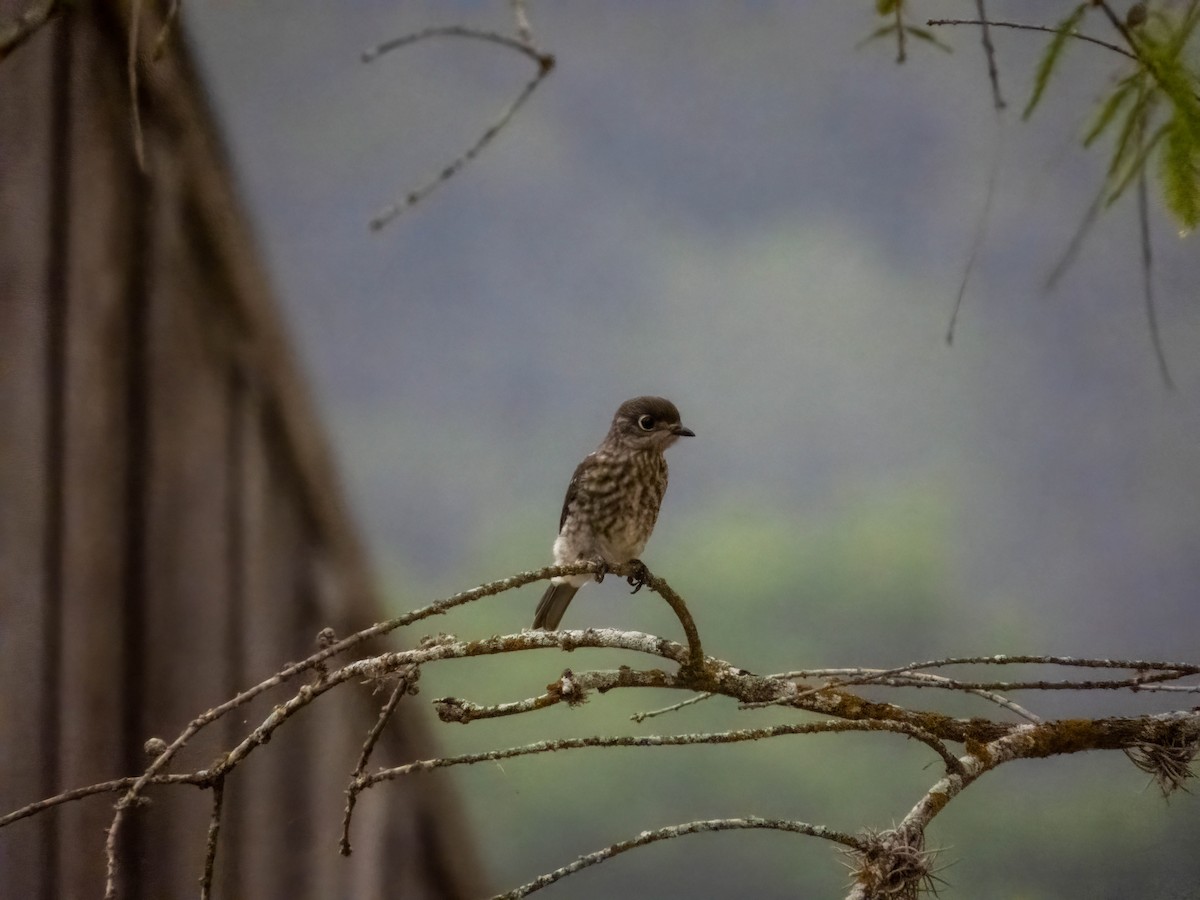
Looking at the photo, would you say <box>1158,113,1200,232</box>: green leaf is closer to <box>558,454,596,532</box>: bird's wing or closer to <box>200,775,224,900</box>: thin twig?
<box>558,454,596,532</box>: bird's wing

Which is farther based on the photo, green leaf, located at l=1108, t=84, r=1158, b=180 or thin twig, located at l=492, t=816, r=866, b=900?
green leaf, located at l=1108, t=84, r=1158, b=180

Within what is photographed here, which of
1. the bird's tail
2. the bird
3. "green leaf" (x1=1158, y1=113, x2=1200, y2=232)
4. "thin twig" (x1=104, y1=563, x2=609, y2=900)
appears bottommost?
"thin twig" (x1=104, y1=563, x2=609, y2=900)

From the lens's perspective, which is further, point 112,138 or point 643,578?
point 643,578

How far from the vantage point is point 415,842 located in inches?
102

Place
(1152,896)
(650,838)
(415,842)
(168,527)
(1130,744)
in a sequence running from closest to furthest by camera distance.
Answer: (650,838) < (1130,744) < (1152,896) < (168,527) < (415,842)

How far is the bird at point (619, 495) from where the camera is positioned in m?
2.48

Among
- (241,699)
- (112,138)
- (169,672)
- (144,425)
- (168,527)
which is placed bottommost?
(241,699)

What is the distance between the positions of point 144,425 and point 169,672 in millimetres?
516

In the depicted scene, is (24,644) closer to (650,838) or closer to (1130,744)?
(650,838)

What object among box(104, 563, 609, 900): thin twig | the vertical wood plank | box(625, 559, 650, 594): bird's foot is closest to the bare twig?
box(104, 563, 609, 900): thin twig

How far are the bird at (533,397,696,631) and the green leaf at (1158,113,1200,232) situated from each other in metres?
1.09

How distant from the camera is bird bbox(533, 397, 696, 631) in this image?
2.48 meters

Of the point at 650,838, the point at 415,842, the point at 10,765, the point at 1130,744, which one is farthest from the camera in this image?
the point at 415,842

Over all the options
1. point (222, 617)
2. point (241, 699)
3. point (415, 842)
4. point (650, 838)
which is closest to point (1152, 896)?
point (650, 838)
